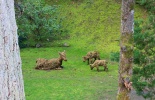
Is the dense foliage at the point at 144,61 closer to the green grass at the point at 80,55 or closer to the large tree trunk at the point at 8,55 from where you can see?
the green grass at the point at 80,55

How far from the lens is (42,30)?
20.6 meters

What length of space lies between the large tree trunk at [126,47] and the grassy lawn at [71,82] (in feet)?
14.0

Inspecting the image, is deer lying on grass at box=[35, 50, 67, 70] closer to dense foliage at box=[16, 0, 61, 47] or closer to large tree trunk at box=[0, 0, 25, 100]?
dense foliage at box=[16, 0, 61, 47]

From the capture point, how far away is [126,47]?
677cm

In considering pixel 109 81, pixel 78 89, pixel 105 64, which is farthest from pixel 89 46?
pixel 78 89

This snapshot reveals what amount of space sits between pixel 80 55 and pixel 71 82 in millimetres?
5508

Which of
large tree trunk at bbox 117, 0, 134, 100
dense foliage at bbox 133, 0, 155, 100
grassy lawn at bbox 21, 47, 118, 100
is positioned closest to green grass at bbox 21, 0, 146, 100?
grassy lawn at bbox 21, 47, 118, 100

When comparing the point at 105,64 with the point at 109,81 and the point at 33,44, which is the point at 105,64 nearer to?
the point at 109,81

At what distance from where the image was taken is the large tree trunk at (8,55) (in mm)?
2756

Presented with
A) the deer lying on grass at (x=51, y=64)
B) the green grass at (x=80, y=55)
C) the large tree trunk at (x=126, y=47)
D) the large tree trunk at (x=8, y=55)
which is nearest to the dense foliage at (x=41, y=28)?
the green grass at (x=80, y=55)

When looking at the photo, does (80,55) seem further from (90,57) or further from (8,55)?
(8,55)

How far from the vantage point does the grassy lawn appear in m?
11.3

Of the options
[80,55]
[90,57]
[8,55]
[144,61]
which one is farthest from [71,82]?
[8,55]

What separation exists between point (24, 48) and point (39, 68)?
5.03m
